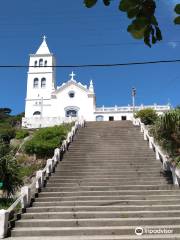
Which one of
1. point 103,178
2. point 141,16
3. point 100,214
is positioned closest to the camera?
point 141,16

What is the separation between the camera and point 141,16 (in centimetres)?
235

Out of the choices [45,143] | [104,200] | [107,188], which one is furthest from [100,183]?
Result: [45,143]

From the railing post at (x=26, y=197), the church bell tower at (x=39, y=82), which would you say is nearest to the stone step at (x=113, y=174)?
the railing post at (x=26, y=197)

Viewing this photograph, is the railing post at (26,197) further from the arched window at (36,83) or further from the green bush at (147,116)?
the arched window at (36,83)

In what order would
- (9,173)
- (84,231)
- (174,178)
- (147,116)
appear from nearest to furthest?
(84,231), (174,178), (9,173), (147,116)

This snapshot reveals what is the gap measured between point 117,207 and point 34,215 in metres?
Answer: 2.64

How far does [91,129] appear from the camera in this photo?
2866 cm

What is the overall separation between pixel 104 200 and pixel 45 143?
A: 47.8 feet

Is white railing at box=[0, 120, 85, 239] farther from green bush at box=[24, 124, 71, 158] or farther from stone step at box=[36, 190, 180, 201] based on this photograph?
green bush at box=[24, 124, 71, 158]

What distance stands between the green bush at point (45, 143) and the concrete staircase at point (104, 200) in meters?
5.98

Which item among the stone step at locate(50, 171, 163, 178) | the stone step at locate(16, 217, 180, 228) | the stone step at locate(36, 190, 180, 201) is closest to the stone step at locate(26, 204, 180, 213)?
the stone step at locate(16, 217, 180, 228)

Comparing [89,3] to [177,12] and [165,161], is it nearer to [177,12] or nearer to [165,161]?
[177,12]

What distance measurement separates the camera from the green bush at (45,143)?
25719 mm

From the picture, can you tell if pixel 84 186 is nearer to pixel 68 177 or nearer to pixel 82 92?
pixel 68 177
